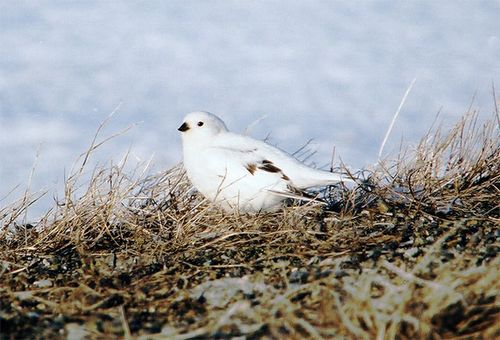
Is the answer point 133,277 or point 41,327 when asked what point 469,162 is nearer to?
point 133,277

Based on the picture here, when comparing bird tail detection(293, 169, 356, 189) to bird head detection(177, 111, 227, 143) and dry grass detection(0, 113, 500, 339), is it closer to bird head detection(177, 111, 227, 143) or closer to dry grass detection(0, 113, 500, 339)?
dry grass detection(0, 113, 500, 339)

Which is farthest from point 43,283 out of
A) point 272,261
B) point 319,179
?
point 319,179

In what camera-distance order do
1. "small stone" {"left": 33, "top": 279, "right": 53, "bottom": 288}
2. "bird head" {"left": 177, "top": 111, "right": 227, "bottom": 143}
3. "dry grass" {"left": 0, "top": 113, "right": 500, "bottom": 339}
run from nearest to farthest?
"dry grass" {"left": 0, "top": 113, "right": 500, "bottom": 339} < "small stone" {"left": 33, "top": 279, "right": 53, "bottom": 288} < "bird head" {"left": 177, "top": 111, "right": 227, "bottom": 143}

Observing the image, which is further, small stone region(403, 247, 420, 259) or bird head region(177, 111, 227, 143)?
bird head region(177, 111, 227, 143)

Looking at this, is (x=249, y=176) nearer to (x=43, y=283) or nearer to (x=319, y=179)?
(x=319, y=179)

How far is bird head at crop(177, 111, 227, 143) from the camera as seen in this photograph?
191 inches

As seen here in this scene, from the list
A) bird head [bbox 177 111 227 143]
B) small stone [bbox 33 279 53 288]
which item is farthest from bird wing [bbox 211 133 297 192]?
small stone [bbox 33 279 53 288]

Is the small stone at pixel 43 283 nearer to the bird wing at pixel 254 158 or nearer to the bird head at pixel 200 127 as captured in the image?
the bird wing at pixel 254 158

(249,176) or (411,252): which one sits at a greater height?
(249,176)

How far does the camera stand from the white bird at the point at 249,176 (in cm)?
445

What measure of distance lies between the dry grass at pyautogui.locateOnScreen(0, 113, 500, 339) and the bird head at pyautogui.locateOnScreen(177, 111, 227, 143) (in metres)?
0.31

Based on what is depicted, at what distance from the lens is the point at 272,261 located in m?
3.59

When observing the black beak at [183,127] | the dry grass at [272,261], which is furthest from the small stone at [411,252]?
the black beak at [183,127]

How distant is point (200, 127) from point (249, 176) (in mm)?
584
